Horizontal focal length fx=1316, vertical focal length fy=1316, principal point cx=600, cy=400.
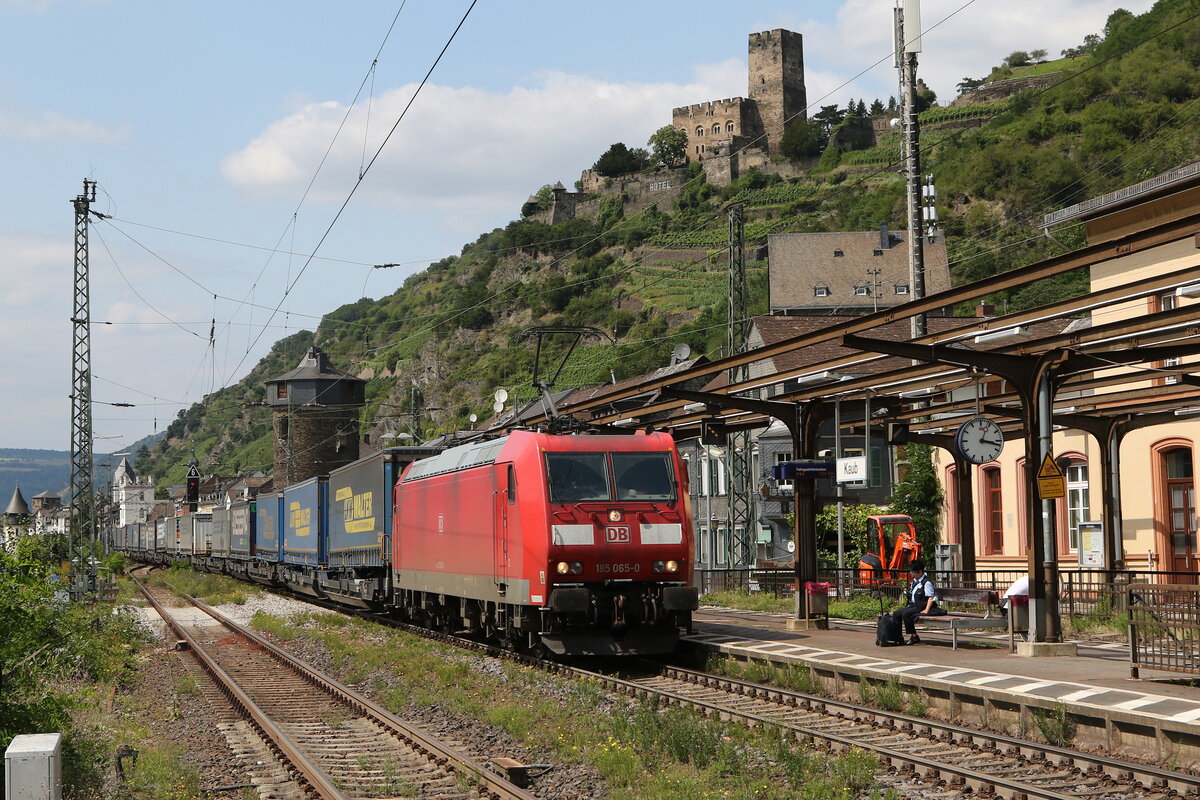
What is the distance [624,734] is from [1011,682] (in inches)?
158

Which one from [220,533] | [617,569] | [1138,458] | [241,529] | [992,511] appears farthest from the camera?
[220,533]

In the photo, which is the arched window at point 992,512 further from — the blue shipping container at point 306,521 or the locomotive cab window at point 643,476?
the locomotive cab window at point 643,476

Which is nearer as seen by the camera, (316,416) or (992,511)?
(992,511)

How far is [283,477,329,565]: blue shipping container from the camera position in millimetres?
35094

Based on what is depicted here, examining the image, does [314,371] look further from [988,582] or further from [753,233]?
[988,582]

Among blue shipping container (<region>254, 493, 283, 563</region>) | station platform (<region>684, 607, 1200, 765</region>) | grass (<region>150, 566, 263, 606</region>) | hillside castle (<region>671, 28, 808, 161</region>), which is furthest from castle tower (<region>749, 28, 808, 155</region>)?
station platform (<region>684, 607, 1200, 765</region>)

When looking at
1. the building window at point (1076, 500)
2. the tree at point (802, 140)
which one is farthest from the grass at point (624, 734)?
the tree at point (802, 140)

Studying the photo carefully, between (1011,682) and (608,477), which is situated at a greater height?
(608,477)

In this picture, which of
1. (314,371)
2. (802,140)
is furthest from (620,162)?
(314,371)

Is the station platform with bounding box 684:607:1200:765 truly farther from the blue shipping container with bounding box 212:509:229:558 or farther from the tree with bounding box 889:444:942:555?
the blue shipping container with bounding box 212:509:229:558

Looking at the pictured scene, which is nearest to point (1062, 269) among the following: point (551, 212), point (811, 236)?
point (811, 236)

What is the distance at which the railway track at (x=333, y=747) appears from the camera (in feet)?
34.2

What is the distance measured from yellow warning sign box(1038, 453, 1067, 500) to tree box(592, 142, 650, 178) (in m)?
164

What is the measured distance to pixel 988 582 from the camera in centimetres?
2739
